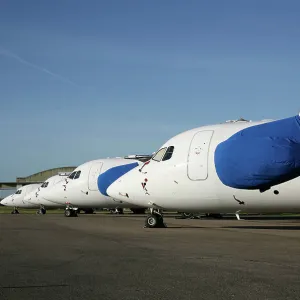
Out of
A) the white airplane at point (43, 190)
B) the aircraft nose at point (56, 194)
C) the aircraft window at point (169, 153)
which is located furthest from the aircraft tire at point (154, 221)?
the white airplane at point (43, 190)

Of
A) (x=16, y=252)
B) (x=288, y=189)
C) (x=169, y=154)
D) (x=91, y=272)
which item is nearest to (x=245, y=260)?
(x=91, y=272)

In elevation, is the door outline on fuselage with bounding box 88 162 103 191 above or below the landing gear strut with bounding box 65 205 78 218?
above

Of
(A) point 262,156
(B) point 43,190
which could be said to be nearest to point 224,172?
(A) point 262,156

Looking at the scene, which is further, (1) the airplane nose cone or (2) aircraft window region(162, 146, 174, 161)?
(1) the airplane nose cone

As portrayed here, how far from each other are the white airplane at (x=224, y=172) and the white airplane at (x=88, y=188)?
1497cm

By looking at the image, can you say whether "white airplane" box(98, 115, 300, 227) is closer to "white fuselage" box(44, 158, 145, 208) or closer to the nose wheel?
the nose wheel

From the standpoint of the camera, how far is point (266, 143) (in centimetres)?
1655

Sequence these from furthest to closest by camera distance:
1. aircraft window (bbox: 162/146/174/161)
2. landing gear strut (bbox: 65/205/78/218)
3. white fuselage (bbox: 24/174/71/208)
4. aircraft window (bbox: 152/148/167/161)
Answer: white fuselage (bbox: 24/174/71/208), landing gear strut (bbox: 65/205/78/218), aircraft window (bbox: 152/148/167/161), aircraft window (bbox: 162/146/174/161)

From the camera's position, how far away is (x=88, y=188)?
35.7 meters

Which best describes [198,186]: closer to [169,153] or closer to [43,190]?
[169,153]

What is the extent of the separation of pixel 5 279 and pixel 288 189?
11.7 meters

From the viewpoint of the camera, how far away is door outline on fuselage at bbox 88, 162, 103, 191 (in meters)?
35.4

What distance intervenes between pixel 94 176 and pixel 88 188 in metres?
1.01

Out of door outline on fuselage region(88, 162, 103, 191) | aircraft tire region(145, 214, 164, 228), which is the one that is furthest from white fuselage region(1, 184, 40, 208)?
aircraft tire region(145, 214, 164, 228)
